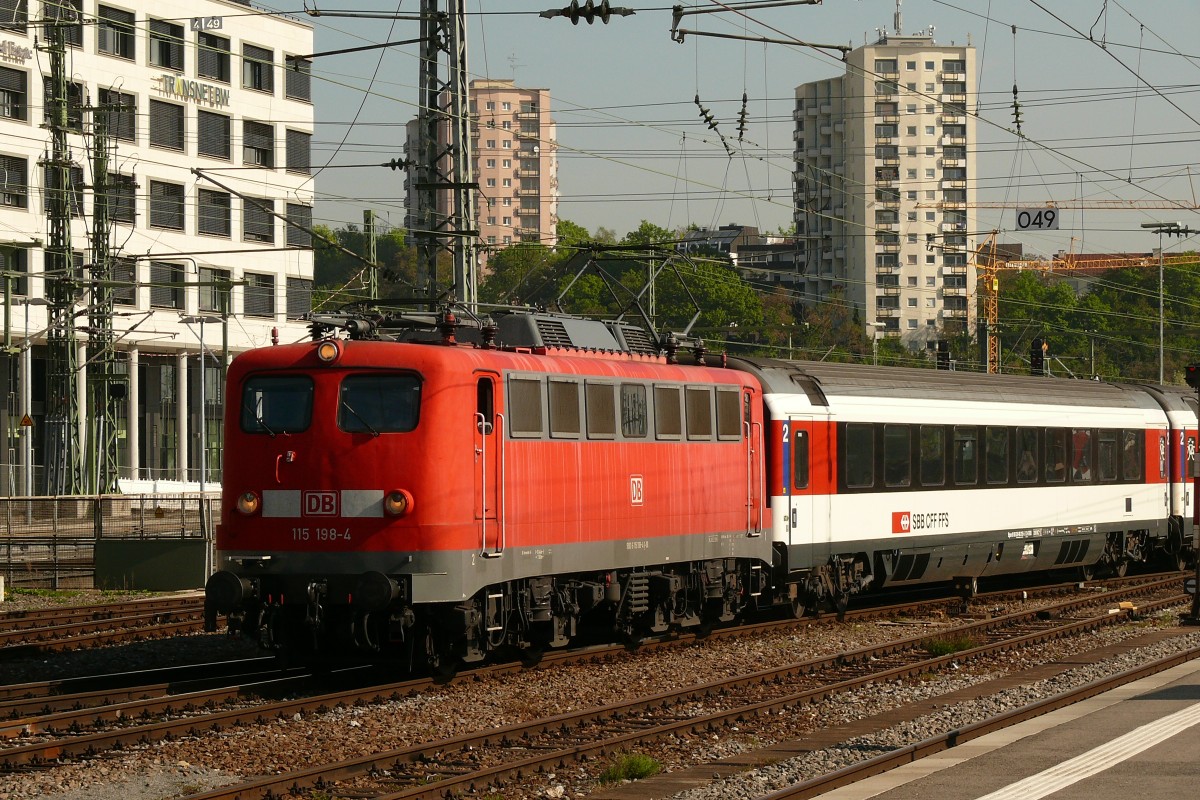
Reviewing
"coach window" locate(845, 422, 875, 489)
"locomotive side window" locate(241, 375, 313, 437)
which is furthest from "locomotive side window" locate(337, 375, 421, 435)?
"coach window" locate(845, 422, 875, 489)

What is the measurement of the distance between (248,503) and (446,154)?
8.33 meters

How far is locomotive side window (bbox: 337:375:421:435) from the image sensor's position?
1594 cm

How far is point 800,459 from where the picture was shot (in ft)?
73.7

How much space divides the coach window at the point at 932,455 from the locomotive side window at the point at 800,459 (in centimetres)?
313

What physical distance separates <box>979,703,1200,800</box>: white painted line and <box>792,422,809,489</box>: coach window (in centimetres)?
897

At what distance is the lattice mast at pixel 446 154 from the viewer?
2228 centimetres

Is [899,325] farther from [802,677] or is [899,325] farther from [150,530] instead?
[802,677]

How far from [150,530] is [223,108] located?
34854mm

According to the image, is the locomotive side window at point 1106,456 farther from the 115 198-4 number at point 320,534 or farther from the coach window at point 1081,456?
the 115 198-4 number at point 320,534

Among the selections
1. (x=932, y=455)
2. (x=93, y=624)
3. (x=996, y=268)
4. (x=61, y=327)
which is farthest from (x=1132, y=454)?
(x=996, y=268)

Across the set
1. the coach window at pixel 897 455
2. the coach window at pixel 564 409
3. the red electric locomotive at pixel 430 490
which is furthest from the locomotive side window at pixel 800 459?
the coach window at pixel 564 409

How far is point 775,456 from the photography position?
863 inches

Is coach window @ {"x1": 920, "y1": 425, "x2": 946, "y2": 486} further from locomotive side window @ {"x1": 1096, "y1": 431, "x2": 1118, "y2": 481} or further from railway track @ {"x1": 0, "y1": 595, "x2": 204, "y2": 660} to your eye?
railway track @ {"x1": 0, "y1": 595, "x2": 204, "y2": 660}

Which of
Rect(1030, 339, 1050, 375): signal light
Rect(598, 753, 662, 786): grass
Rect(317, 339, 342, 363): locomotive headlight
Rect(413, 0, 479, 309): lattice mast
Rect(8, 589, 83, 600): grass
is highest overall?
Rect(413, 0, 479, 309): lattice mast
